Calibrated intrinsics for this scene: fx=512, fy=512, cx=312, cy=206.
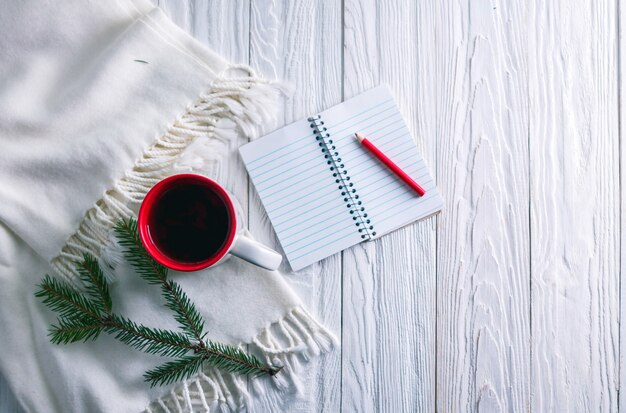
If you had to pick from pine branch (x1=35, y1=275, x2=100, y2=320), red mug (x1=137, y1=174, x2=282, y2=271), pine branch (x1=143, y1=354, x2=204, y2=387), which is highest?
red mug (x1=137, y1=174, x2=282, y2=271)

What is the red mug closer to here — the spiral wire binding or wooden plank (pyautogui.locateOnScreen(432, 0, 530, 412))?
Result: the spiral wire binding

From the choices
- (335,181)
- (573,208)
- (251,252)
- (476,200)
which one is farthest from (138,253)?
(573,208)

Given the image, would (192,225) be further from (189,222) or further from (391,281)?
(391,281)

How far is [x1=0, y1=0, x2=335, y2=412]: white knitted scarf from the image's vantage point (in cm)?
66

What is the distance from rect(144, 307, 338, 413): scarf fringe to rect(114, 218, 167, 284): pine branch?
0.15 m

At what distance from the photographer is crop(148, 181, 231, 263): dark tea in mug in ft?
1.89

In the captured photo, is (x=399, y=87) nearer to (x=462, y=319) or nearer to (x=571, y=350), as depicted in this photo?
(x=462, y=319)

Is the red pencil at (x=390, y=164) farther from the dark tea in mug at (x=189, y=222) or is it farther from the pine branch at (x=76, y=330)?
the pine branch at (x=76, y=330)

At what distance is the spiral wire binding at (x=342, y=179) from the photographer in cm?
68

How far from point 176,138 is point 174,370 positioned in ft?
0.97

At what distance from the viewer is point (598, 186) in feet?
2.33

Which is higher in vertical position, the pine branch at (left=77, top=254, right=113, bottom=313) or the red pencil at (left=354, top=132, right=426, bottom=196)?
the red pencil at (left=354, top=132, right=426, bottom=196)

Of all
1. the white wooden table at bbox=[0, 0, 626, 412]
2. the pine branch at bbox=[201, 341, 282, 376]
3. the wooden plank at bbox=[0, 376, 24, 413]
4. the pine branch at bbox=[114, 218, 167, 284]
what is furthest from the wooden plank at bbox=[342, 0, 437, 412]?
the wooden plank at bbox=[0, 376, 24, 413]

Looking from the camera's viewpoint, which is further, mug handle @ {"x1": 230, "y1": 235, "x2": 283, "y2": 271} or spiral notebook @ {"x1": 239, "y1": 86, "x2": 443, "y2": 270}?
spiral notebook @ {"x1": 239, "y1": 86, "x2": 443, "y2": 270}
